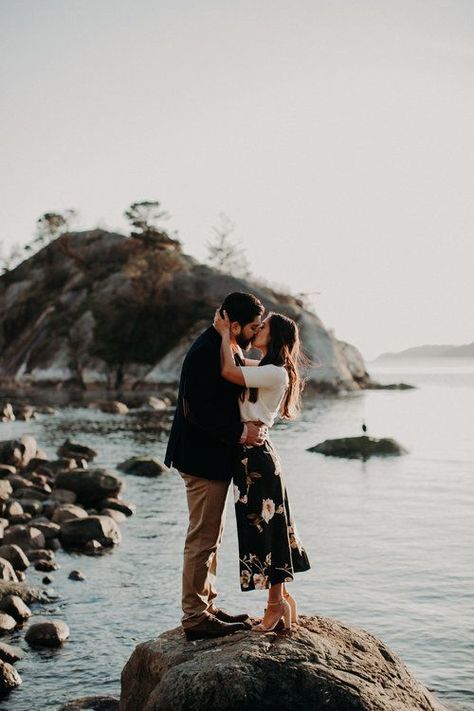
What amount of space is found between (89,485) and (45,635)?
9303mm

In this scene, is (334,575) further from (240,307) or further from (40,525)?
(240,307)

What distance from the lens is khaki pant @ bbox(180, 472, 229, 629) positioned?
6.79 meters

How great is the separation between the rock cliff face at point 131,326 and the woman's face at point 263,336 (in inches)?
2462

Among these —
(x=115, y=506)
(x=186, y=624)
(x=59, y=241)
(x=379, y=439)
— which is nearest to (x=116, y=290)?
(x=59, y=241)

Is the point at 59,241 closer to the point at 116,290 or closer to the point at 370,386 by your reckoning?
the point at 116,290

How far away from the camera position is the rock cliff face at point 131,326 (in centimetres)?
→ 7362

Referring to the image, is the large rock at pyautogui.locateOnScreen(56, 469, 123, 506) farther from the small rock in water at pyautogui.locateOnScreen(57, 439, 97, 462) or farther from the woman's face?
the woman's face

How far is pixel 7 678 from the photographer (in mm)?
9188

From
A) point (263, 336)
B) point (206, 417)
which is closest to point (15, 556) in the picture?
point (206, 417)

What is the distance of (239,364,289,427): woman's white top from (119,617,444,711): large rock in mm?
1710

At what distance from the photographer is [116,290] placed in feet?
266

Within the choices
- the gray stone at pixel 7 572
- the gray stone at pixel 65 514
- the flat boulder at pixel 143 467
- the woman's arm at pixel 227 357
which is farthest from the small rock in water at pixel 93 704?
the flat boulder at pixel 143 467

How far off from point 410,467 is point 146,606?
656 inches

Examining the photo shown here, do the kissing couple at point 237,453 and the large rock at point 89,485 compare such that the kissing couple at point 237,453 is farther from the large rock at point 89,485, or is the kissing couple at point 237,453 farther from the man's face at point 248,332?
the large rock at point 89,485
